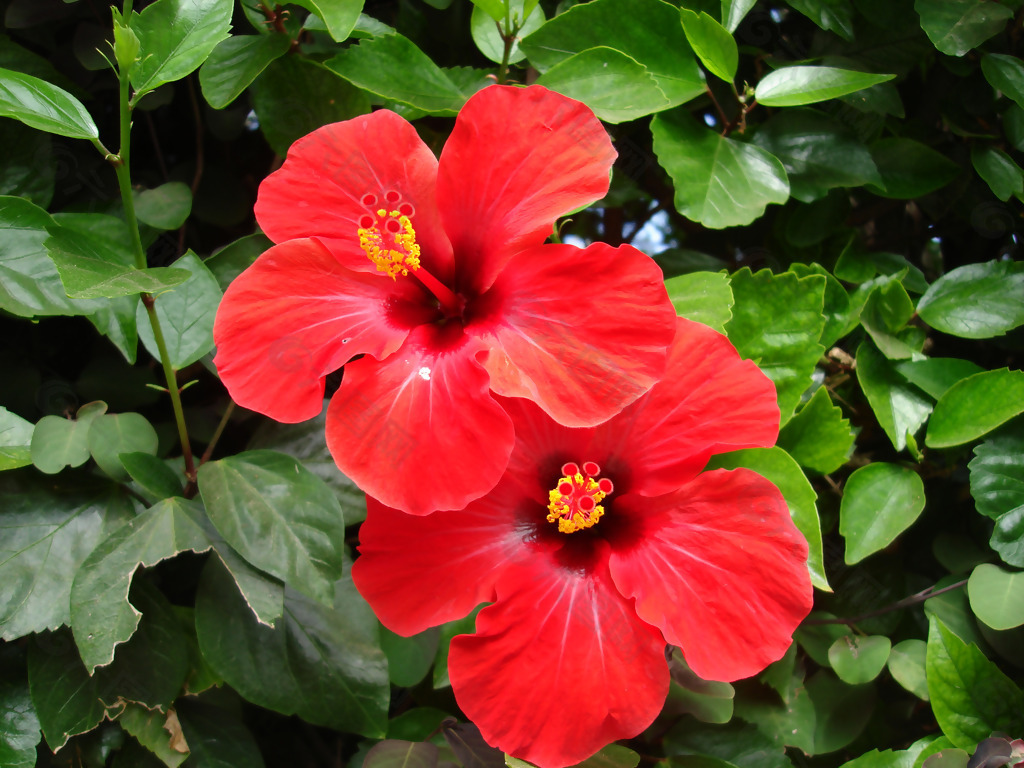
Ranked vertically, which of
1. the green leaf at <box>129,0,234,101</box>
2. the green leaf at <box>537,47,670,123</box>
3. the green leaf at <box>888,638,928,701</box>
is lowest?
the green leaf at <box>888,638,928,701</box>

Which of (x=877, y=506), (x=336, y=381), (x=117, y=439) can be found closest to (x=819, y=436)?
(x=877, y=506)

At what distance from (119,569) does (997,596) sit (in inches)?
45.6

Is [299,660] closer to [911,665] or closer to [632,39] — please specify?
[911,665]

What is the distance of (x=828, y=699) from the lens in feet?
3.82

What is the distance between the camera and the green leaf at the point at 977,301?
119 centimetres

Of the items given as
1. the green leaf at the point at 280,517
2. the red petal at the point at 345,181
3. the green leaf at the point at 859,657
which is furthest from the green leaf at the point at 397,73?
the green leaf at the point at 859,657

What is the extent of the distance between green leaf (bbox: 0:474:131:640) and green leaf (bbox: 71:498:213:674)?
6 centimetres

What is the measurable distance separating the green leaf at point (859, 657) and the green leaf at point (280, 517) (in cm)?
72

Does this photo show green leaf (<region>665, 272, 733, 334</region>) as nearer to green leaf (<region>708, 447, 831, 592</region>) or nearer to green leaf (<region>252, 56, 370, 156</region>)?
green leaf (<region>708, 447, 831, 592</region>)

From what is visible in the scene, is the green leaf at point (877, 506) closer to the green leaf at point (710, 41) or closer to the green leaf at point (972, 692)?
the green leaf at point (972, 692)

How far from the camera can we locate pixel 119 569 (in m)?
0.94

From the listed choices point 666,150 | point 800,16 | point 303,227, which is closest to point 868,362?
point 666,150

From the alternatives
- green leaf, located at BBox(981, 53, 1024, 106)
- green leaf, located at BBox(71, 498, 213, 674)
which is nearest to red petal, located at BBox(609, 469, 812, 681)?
green leaf, located at BBox(71, 498, 213, 674)

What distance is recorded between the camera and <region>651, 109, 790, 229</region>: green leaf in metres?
1.09
